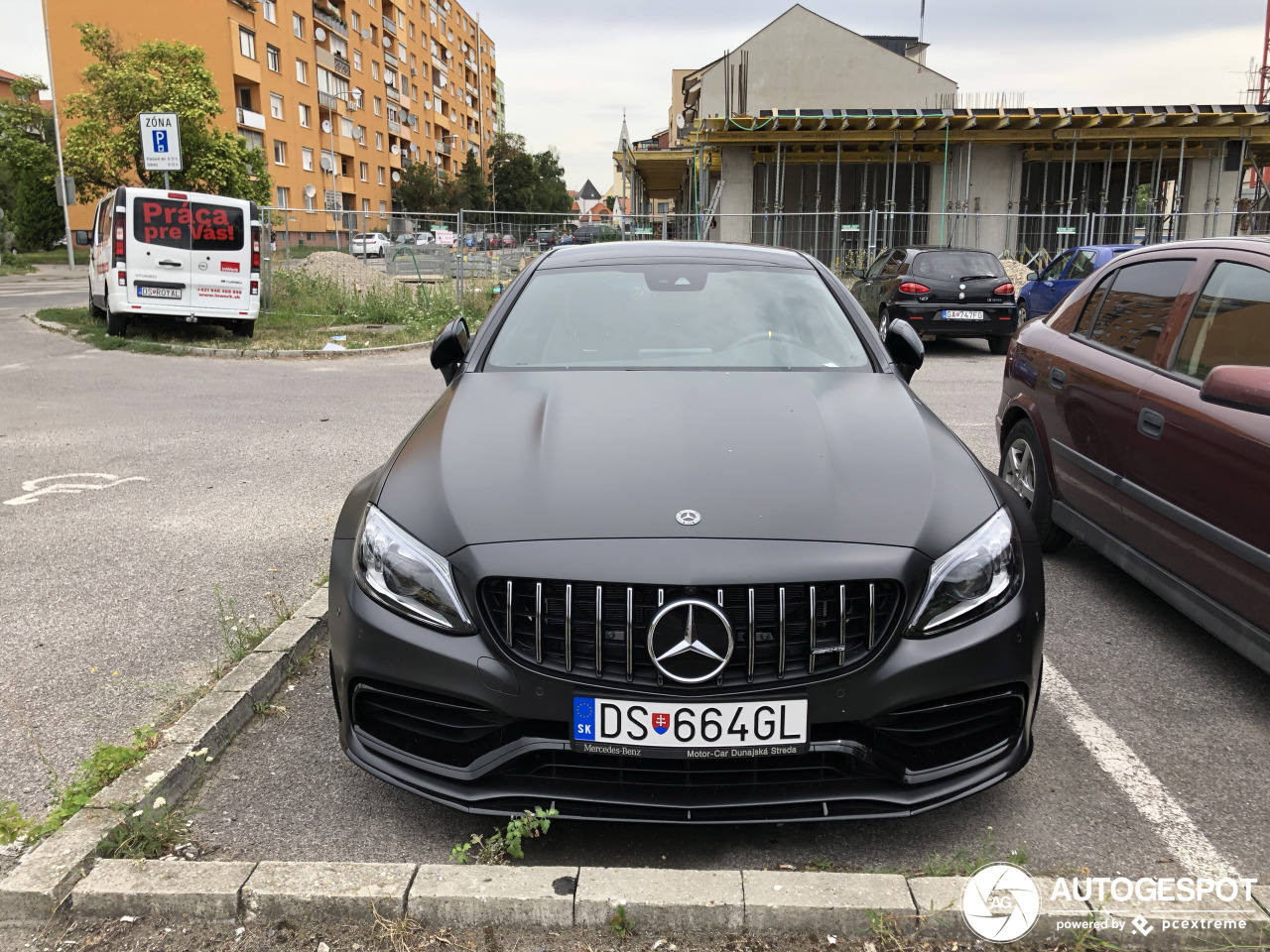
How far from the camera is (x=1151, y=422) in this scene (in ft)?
13.0

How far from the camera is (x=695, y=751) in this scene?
2365 millimetres

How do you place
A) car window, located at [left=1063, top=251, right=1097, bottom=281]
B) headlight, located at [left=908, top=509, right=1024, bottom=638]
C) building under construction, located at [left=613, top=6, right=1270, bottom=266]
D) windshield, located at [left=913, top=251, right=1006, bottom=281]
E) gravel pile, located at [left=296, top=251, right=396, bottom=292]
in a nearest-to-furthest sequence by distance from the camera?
headlight, located at [left=908, top=509, right=1024, bottom=638]
car window, located at [left=1063, top=251, right=1097, bottom=281]
windshield, located at [left=913, top=251, right=1006, bottom=281]
gravel pile, located at [left=296, top=251, right=396, bottom=292]
building under construction, located at [left=613, top=6, right=1270, bottom=266]

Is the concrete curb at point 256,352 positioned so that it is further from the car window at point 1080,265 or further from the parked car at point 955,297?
the car window at point 1080,265

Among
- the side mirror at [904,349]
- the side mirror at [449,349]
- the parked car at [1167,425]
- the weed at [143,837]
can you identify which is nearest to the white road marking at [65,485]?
the side mirror at [449,349]

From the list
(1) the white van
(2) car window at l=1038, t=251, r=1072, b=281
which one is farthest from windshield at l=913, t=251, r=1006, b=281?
(1) the white van

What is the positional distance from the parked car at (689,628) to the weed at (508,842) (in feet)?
0.16

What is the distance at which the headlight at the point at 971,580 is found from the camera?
244 centimetres

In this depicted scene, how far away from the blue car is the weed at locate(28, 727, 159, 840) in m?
14.0

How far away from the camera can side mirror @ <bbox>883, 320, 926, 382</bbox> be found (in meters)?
3.97

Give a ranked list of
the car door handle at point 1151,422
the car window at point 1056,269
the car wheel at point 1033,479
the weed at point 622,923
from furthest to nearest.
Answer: the car window at point 1056,269 → the car wheel at point 1033,479 → the car door handle at point 1151,422 → the weed at point 622,923

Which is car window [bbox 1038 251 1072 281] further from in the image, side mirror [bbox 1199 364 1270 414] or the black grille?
the black grille

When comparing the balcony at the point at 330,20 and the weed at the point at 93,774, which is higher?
the balcony at the point at 330,20

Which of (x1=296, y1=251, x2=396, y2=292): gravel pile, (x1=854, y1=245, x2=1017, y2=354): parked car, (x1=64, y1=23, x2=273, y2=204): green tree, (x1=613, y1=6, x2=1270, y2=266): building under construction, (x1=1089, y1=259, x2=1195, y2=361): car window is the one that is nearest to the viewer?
(x1=1089, y1=259, x2=1195, y2=361): car window

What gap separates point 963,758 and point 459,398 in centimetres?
191
